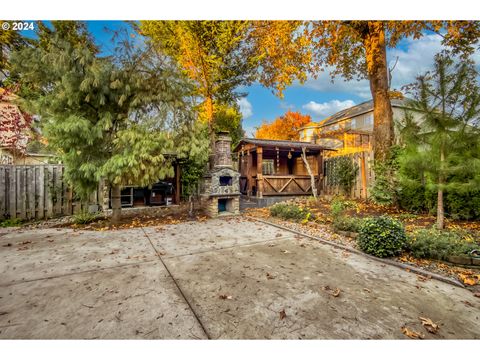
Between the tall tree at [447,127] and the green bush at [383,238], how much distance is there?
1.80m

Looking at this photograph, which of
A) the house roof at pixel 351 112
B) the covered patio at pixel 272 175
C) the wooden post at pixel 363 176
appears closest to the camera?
the wooden post at pixel 363 176

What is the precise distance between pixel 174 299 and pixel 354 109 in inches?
1002

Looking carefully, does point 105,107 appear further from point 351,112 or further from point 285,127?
point 285,127

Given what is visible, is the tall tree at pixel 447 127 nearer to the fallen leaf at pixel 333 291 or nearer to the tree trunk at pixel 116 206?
the fallen leaf at pixel 333 291

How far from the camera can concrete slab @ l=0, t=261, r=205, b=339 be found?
166cm

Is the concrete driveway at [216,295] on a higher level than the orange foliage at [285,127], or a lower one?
lower

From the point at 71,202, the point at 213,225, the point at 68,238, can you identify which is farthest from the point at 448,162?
the point at 71,202

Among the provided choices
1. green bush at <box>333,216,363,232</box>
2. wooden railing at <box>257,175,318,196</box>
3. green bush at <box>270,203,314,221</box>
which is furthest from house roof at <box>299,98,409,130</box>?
green bush at <box>333,216,363,232</box>

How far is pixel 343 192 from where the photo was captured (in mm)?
9555

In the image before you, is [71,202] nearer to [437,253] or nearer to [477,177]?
[437,253]

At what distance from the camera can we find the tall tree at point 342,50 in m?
5.83

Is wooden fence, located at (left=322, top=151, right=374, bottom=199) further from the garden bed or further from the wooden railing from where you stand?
→ the wooden railing

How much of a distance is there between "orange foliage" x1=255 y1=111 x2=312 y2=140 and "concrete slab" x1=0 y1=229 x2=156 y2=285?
2510 centimetres

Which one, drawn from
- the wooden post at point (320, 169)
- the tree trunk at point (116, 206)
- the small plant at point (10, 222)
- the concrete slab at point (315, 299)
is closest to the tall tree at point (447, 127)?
the concrete slab at point (315, 299)
